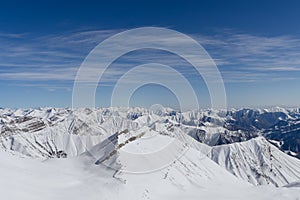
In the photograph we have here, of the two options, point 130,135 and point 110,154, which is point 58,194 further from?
point 130,135

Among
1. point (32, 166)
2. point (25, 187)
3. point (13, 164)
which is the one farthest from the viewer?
point (32, 166)

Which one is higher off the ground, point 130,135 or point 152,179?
point 130,135

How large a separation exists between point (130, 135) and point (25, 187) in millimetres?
35328

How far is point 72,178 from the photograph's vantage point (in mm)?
38031

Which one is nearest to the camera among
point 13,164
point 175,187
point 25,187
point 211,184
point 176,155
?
point 25,187

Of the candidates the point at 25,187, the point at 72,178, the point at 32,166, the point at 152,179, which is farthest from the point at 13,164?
the point at 152,179

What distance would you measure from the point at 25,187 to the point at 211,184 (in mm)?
32045

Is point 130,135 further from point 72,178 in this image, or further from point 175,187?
point 72,178

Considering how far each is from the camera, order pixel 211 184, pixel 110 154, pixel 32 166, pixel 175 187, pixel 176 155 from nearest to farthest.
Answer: pixel 32 166 → pixel 175 187 → pixel 110 154 → pixel 211 184 → pixel 176 155

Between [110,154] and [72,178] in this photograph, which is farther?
[110,154]

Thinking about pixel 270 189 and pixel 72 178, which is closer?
pixel 72 178

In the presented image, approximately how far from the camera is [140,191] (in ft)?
125

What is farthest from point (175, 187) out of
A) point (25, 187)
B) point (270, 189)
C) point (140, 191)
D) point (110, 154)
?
point (25, 187)

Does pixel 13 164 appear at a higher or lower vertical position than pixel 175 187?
higher
